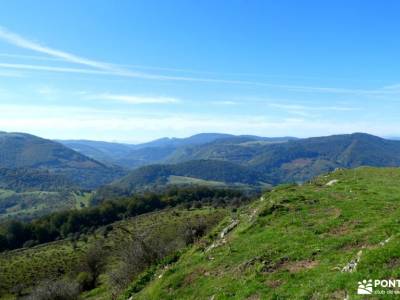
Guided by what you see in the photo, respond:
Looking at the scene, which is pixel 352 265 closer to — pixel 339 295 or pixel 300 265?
pixel 339 295

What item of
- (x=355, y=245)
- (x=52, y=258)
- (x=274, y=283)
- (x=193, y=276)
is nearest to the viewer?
(x=274, y=283)

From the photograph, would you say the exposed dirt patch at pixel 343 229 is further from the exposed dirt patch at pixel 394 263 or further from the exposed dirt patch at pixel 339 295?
the exposed dirt patch at pixel 339 295

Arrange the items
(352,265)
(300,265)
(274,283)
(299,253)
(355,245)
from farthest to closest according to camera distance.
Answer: (299,253)
(355,245)
(300,265)
(274,283)
(352,265)

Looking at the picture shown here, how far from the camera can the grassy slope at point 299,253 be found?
18031mm

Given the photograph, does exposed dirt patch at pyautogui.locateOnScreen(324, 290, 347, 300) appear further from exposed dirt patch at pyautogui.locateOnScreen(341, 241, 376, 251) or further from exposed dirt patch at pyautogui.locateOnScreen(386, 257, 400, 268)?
exposed dirt patch at pyautogui.locateOnScreen(341, 241, 376, 251)

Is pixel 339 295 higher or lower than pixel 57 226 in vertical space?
higher

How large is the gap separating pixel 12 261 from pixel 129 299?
106474 millimetres

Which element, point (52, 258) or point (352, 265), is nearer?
point (352, 265)

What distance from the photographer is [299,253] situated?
24.2 m

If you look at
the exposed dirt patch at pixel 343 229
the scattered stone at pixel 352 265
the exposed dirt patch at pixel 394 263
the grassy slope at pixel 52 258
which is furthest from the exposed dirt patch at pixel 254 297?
the grassy slope at pixel 52 258

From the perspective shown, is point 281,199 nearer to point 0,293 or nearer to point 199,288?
point 199,288

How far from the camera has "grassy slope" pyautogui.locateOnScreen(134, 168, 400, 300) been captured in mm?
18031

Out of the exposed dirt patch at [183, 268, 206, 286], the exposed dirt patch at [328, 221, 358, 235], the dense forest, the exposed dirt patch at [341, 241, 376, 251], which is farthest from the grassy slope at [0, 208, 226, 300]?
the exposed dirt patch at [341, 241, 376, 251]

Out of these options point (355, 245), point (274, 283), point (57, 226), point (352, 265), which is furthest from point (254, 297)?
point (57, 226)
